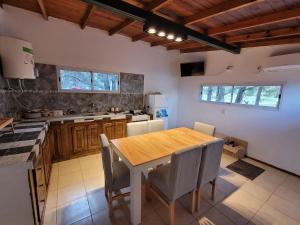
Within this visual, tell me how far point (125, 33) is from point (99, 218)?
3.54 metres

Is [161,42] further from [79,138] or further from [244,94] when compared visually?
[79,138]

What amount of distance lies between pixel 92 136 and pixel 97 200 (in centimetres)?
143

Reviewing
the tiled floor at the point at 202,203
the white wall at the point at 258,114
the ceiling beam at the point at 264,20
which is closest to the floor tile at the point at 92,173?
the tiled floor at the point at 202,203

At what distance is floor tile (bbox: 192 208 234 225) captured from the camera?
1650 millimetres

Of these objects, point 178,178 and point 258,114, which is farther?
point 258,114

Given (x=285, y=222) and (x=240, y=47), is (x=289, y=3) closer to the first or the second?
(x=240, y=47)

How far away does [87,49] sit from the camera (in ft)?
10.6

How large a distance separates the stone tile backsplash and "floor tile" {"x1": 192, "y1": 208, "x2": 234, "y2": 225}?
2896 mm

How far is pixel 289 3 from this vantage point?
174cm

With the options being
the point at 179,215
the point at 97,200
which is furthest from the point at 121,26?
the point at 179,215

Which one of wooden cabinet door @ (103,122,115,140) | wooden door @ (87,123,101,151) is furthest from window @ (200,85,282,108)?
wooden door @ (87,123,101,151)

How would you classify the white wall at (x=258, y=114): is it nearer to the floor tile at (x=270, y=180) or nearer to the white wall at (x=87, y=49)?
the floor tile at (x=270, y=180)

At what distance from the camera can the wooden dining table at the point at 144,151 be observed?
1485mm

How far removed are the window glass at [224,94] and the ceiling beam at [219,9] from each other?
6.87 ft
